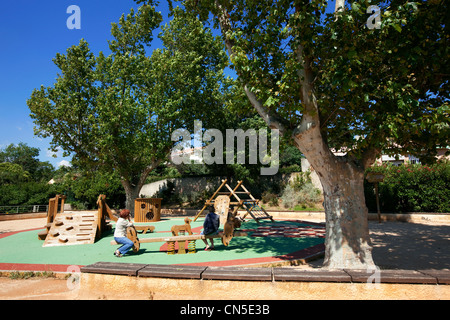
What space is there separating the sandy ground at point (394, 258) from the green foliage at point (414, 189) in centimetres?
415

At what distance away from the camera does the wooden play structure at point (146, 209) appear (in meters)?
15.5

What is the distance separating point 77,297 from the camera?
4.09 meters

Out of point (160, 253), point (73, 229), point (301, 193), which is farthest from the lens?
point (301, 193)

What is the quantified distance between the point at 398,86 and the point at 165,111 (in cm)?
1586

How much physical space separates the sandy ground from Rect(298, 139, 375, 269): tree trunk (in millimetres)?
1232

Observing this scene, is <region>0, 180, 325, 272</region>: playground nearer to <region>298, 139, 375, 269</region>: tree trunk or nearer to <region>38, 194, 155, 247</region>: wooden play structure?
<region>38, 194, 155, 247</region>: wooden play structure

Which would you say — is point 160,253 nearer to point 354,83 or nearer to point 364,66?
point 354,83

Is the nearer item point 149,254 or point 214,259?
point 214,259

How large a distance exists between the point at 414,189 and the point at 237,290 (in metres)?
17.7

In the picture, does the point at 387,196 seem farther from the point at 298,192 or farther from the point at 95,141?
the point at 95,141

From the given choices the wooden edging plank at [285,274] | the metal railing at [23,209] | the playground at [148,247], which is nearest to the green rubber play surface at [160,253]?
the playground at [148,247]

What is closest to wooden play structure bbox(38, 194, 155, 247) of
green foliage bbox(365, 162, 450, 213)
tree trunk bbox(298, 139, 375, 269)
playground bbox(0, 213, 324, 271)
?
playground bbox(0, 213, 324, 271)

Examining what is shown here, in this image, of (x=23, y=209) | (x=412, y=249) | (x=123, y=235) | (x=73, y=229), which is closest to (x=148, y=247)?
(x=123, y=235)

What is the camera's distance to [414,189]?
1698 centimetres
